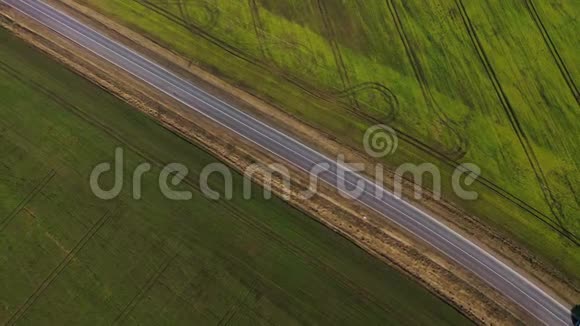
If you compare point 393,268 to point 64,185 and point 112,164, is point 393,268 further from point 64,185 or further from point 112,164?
point 64,185

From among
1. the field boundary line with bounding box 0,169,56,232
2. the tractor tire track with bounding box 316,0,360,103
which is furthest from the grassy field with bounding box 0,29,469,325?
the tractor tire track with bounding box 316,0,360,103

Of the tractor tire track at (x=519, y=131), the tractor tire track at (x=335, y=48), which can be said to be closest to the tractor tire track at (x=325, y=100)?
the tractor tire track at (x=519, y=131)

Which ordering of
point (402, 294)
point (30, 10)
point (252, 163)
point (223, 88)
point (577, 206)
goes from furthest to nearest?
1. point (30, 10)
2. point (223, 88)
3. point (252, 163)
4. point (577, 206)
5. point (402, 294)

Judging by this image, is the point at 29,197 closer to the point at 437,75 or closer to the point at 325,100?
the point at 325,100

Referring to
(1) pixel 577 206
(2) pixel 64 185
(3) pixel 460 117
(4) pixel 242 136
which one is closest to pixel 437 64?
(3) pixel 460 117

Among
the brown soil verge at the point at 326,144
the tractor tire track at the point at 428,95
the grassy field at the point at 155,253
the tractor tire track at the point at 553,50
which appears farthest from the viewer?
the tractor tire track at the point at 553,50

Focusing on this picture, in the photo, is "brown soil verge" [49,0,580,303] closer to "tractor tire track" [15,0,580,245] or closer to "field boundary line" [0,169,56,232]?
"tractor tire track" [15,0,580,245]

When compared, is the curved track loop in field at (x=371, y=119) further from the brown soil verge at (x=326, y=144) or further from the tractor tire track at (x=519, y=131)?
the brown soil verge at (x=326, y=144)
